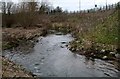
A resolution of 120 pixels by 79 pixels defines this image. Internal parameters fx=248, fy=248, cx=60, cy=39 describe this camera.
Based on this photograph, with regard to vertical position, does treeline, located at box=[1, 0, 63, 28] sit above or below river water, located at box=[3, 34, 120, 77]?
above

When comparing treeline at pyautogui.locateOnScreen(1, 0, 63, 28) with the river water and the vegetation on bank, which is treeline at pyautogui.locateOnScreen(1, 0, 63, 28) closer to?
the vegetation on bank

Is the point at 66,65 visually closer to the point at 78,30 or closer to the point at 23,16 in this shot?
the point at 78,30

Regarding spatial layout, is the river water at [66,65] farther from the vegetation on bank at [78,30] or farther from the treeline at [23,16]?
the treeline at [23,16]

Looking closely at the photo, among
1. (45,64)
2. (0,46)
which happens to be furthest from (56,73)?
(0,46)

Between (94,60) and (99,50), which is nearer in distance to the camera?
(94,60)

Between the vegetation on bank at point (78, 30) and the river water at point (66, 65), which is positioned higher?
the vegetation on bank at point (78, 30)

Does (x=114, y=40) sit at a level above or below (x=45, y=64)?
above

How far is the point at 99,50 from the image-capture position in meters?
17.3

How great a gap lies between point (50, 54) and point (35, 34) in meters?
12.2

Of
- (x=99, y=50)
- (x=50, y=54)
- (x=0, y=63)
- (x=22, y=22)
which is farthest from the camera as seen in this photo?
(x=22, y=22)

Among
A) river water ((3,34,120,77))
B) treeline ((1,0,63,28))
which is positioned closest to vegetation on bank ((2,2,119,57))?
treeline ((1,0,63,28))

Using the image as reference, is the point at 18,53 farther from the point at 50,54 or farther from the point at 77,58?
the point at 77,58

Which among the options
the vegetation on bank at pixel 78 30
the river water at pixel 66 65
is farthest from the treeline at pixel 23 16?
the river water at pixel 66 65

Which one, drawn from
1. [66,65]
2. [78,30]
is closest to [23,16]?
[78,30]
